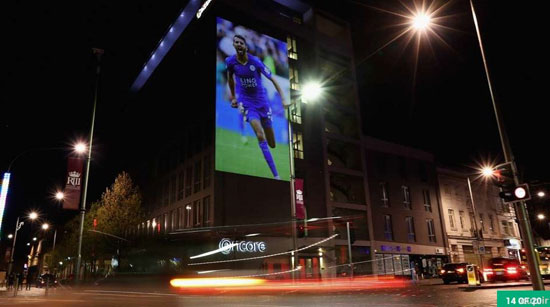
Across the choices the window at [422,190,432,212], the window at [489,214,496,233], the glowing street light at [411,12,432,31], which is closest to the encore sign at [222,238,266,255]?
the window at [422,190,432,212]

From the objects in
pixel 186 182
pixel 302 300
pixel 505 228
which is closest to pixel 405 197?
pixel 505 228

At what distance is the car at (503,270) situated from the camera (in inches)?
950

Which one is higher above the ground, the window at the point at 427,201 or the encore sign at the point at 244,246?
the window at the point at 427,201

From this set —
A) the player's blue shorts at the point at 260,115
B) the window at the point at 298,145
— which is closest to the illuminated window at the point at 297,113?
the window at the point at 298,145

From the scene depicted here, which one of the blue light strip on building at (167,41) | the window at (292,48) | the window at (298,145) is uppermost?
the blue light strip on building at (167,41)

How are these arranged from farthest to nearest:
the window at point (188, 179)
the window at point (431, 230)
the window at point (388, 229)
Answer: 1. the window at point (431, 230)
2. the window at point (388, 229)
3. the window at point (188, 179)

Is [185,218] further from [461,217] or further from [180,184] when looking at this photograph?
[461,217]

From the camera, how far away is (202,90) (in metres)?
39.9

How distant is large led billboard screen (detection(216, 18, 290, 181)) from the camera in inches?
1391

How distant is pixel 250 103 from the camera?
1484 inches

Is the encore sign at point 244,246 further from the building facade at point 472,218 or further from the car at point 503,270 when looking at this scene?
the building facade at point 472,218

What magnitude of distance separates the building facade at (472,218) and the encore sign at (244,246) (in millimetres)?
24869

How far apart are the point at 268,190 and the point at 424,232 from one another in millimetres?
20316

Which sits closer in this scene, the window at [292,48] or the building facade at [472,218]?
the window at [292,48]
